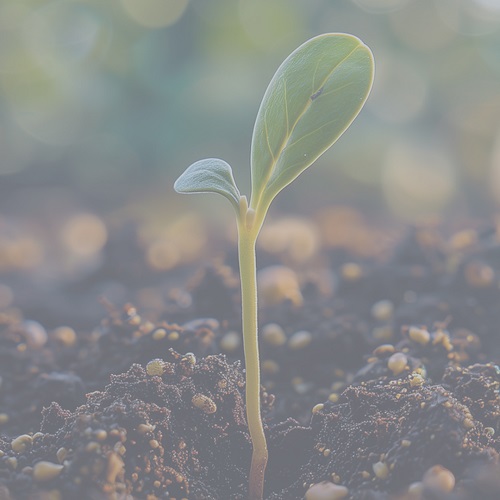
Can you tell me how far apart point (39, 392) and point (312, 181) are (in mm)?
1524

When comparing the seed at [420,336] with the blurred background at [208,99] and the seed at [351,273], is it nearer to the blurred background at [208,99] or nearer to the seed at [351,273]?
the seed at [351,273]

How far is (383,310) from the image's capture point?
1.09 m

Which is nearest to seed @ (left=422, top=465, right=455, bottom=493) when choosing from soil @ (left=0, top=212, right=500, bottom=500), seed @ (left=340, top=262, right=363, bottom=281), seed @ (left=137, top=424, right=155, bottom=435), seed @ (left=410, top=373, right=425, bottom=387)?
soil @ (left=0, top=212, right=500, bottom=500)

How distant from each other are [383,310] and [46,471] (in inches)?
25.2

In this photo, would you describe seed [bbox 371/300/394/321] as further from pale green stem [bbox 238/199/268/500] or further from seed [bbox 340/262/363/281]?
pale green stem [bbox 238/199/268/500]

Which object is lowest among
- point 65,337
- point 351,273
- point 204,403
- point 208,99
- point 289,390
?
point 204,403

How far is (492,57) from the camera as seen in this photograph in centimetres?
245

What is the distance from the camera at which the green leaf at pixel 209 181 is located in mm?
618

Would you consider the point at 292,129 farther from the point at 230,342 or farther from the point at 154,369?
the point at 230,342

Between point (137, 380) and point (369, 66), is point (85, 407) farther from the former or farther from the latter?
point (369, 66)

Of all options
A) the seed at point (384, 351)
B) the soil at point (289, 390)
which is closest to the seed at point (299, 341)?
the soil at point (289, 390)

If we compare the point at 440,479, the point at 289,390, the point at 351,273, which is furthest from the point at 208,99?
the point at 440,479

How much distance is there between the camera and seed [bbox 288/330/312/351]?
99 cm

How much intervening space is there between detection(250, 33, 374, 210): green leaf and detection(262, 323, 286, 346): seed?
0.41 meters
